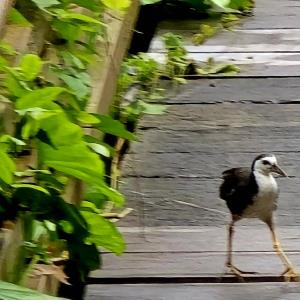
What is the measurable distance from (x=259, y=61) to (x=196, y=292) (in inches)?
47.6

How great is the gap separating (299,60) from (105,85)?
2.65 feet

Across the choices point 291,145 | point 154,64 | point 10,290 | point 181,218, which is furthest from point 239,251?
point 154,64

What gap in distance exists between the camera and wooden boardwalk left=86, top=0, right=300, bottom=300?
1930mm

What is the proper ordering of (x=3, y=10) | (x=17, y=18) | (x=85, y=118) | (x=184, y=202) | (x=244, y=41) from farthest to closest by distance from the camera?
(x=244, y=41), (x=184, y=202), (x=85, y=118), (x=17, y=18), (x=3, y=10)

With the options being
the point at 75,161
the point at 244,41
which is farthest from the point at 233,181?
the point at 244,41

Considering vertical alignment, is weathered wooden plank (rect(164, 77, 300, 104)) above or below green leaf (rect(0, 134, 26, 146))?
above

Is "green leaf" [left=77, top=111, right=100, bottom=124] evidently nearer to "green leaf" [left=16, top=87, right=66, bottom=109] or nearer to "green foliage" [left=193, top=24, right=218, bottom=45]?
"green leaf" [left=16, top=87, right=66, bottom=109]

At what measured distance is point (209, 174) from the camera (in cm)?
230

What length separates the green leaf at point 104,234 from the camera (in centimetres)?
188

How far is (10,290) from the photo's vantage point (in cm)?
142

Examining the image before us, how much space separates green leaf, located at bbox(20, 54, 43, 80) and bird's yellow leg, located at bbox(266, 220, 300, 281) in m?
0.53

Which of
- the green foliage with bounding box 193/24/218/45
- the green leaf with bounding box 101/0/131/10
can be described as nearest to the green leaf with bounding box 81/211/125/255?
the green leaf with bounding box 101/0/131/10

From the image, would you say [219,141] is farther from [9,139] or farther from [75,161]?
[9,139]

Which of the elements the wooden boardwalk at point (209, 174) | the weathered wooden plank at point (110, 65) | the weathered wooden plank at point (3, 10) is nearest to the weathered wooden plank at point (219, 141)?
the wooden boardwalk at point (209, 174)
